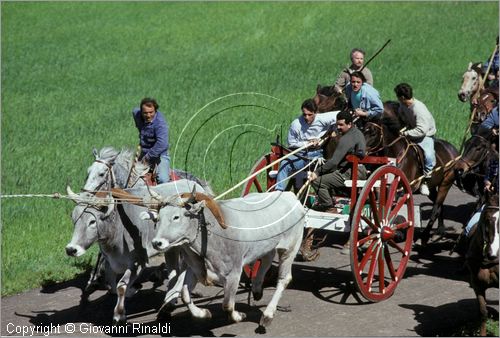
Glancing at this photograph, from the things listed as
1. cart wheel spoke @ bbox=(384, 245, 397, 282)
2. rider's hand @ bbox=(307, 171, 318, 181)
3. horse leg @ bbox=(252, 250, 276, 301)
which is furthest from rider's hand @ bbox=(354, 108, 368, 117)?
horse leg @ bbox=(252, 250, 276, 301)


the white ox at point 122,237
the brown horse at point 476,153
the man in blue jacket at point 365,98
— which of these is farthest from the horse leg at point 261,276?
the brown horse at point 476,153

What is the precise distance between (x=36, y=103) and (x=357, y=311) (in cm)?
2207

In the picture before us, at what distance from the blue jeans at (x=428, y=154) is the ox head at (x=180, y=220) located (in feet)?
16.8

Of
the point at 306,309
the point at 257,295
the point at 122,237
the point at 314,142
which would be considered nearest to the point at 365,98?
the point at 314,142

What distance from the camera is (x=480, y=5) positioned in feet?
143

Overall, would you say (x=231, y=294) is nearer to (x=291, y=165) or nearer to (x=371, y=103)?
(x=291, y=165)

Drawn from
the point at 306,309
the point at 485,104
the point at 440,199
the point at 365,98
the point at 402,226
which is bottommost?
the point at 306,309

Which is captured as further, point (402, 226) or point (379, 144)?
point (379, 144)

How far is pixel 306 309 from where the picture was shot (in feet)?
39.9

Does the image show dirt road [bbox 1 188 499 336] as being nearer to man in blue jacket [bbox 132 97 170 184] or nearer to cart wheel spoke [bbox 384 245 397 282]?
cart wheel spoke [bbox 384 245 397 282]

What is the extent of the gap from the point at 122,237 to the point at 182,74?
82.0 feet

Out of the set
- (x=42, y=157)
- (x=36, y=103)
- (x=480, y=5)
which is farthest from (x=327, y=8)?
(x=42, y=157)

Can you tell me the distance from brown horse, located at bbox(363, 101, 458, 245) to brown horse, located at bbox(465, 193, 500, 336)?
119 inches

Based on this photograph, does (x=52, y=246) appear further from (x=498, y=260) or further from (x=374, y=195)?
(x=498, y=260)
